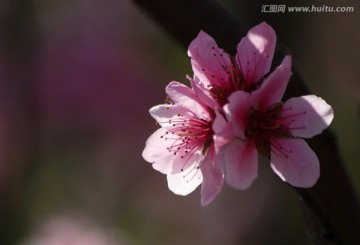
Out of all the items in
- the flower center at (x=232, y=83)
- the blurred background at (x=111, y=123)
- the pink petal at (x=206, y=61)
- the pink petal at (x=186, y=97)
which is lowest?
the blurred background at (x=111, y=123)

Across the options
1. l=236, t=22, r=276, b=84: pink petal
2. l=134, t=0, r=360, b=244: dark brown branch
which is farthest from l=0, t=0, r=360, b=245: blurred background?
l=236, t=22, r=276, b=84: pink petal

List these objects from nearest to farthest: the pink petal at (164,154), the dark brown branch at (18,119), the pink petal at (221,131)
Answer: the pink petal at (221,131) → the pink petal at (164,154) → the dark brown branch at (18,119)

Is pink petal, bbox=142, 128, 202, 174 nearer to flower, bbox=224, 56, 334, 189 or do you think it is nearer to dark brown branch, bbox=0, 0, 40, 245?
flower, bbox=224, 56, 334, 189

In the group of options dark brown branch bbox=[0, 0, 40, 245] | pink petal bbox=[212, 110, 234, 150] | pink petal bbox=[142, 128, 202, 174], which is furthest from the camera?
dark brown branch bbox=[0, 0, 40, 245]

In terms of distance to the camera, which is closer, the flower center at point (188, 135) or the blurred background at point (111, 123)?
the flower center at point (188, 135)

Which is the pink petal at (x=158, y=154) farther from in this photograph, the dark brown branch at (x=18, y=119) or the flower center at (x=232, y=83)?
the dark brown branch at (x=18, y=119)

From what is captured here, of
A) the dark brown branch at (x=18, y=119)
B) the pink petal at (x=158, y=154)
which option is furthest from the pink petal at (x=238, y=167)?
the dark brown branch at (x=18, y=119)

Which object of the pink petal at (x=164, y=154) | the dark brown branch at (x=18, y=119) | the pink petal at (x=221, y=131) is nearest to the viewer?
the pink petal at (x=221, y=131)

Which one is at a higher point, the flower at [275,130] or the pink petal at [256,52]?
the pink petal at [256,52]
